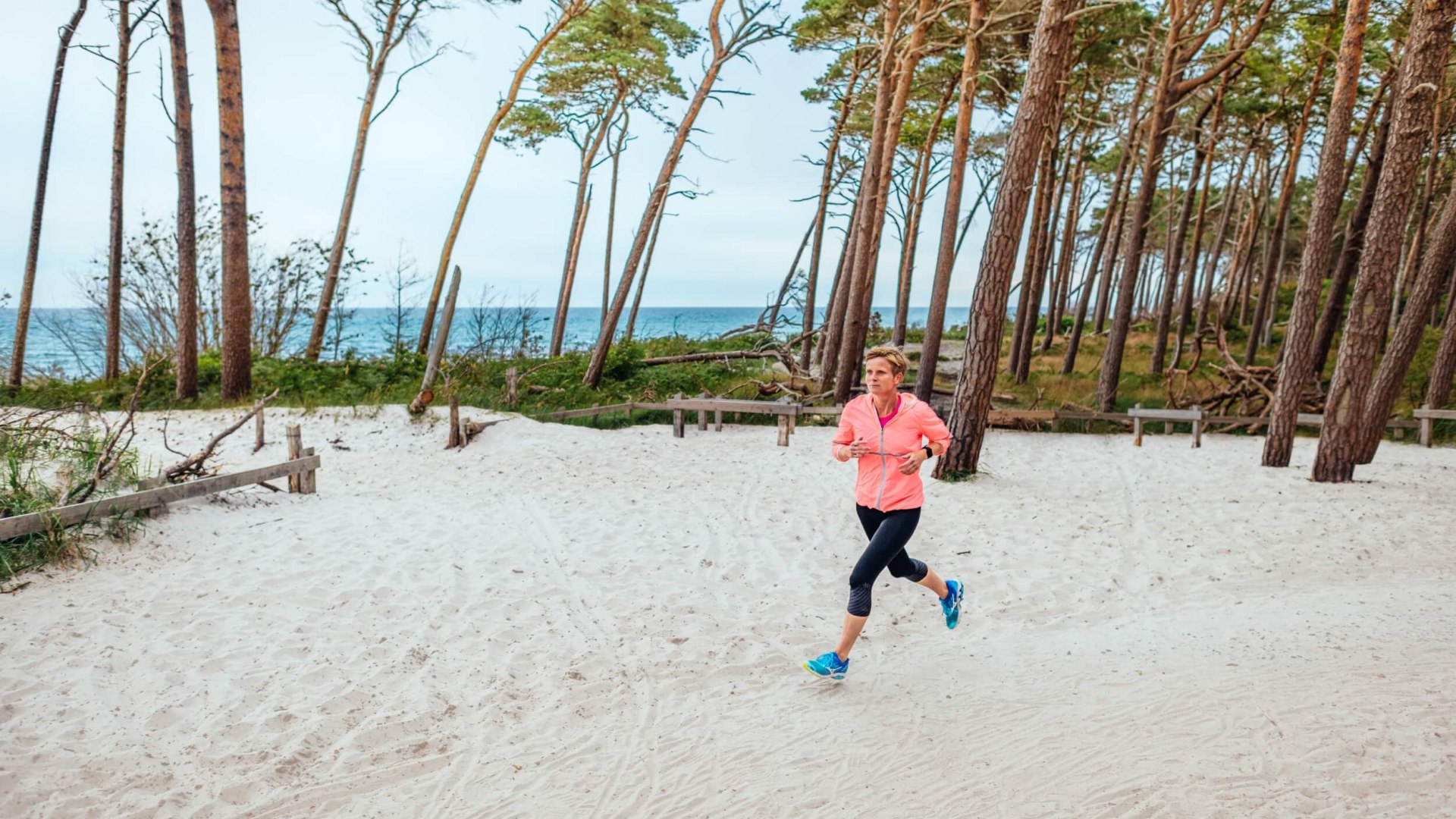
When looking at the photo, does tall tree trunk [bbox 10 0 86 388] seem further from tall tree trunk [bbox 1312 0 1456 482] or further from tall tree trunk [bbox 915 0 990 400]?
tall tree trunk [bbox 1312 0 1456 482]

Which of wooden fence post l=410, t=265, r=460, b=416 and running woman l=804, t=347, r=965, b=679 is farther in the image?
wooden fence post l=410, t=265, r=460, b=416

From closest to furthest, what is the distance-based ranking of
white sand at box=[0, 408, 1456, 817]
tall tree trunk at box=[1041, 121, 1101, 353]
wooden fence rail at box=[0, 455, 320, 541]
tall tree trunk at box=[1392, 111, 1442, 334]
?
white sand at box=[0, 408, 1456, 817], wooden fence rail at box=[0, 455, 320, 541], tall tree trunk at box=[1392, 111, 1442, 334], tall tree trunk at box=[1041, 121, 1101, 353]

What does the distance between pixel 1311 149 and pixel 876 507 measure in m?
25.2

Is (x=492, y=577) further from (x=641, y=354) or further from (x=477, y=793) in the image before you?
(x=641, y=354)

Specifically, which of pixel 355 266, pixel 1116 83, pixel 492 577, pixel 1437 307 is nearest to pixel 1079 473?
pixel 492 577

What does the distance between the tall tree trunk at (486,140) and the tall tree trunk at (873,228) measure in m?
6.59

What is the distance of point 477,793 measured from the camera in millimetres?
3568

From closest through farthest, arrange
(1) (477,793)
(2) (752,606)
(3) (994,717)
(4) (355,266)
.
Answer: (1) (477,793), (3) (994,717), (2) (752,606), (4) (355,266)

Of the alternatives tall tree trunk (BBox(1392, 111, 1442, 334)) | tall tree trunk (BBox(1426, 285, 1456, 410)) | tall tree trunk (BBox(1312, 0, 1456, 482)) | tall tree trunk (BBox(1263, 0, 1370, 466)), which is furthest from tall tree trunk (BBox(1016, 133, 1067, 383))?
tall tree trunk (BBox(1312, 0, 1456, 482))

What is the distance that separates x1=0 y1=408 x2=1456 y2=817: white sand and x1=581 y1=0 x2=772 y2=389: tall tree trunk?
21.8 feet

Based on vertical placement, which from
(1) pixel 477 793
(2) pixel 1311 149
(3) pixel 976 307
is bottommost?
(1) pixel 477 793

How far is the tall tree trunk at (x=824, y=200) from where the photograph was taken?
17.9m

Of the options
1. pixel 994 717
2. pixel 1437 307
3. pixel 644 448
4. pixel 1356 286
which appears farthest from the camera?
pixel 1437 307

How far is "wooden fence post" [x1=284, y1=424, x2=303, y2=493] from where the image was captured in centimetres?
821
